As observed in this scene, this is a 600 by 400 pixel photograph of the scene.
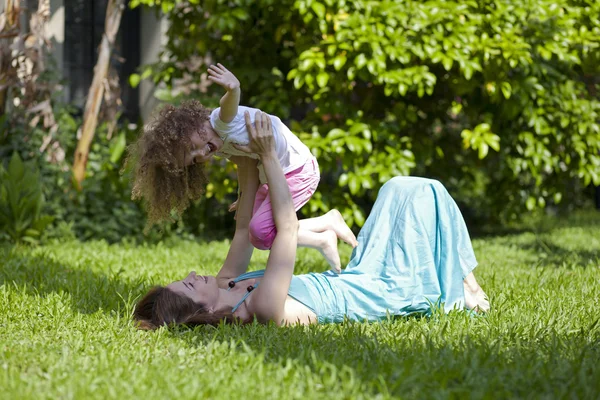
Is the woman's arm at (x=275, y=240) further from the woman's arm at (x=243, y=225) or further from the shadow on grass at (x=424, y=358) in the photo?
the woman's arm at (x=243, y=225)

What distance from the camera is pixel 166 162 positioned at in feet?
12.0

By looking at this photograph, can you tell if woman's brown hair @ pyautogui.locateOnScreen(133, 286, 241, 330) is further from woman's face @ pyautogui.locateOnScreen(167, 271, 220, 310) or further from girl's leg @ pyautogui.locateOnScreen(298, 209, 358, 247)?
girl's leg @ pyautogui.locateOnScreen(298, 209, 358, 247)

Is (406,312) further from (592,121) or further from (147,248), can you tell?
(592,121)

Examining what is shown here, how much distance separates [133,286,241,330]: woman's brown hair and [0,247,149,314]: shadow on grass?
25cm

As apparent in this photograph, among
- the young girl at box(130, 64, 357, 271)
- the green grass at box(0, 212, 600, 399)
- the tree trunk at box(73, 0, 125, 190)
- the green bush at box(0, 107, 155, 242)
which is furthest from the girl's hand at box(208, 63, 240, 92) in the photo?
the tree trunk at box(73, 0, 125, 190)

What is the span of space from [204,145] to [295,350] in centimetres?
120

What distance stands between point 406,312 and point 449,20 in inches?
142

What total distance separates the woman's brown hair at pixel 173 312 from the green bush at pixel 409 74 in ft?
11.2

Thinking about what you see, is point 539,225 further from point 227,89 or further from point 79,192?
point 227,89

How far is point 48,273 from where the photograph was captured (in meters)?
4.76

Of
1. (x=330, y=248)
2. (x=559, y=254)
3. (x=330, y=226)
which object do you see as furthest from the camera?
(x=559, y=254)

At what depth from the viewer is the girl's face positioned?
3742mm

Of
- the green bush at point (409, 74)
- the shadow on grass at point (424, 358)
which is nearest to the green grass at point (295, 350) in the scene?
the shadow on grass at point (424, 358)

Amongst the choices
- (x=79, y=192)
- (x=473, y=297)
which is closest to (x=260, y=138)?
(x=473, y=297)
